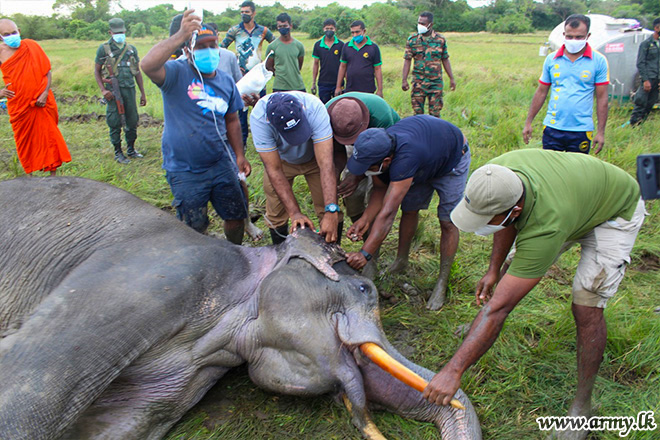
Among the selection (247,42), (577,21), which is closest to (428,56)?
(247,42)

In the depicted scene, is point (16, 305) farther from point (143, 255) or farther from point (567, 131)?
point (567, 131)

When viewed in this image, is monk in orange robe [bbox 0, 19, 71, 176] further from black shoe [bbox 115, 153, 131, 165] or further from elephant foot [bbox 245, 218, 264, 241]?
elephant foot [bbox 245, 218, 264, 241]

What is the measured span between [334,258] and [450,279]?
1.52 metres

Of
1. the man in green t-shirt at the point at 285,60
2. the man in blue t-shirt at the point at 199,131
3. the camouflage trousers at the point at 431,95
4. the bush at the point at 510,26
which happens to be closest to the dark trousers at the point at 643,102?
the camouflage trousers at the point at 431,95

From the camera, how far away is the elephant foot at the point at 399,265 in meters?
4.62

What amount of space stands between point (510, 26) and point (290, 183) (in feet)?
128

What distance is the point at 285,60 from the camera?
8.21 meters

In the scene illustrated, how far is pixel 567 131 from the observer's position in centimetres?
536

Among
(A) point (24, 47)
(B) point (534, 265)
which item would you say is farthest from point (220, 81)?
(A) point (24, 47)

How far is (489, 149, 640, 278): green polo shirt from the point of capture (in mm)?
2529

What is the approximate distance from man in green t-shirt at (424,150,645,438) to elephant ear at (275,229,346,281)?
2.74 feet

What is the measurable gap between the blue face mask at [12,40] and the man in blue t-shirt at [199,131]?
Result: 13.0ft

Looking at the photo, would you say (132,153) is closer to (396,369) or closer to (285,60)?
(285,60)

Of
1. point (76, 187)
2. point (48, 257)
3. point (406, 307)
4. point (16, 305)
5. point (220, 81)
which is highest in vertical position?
point (220, 81)
